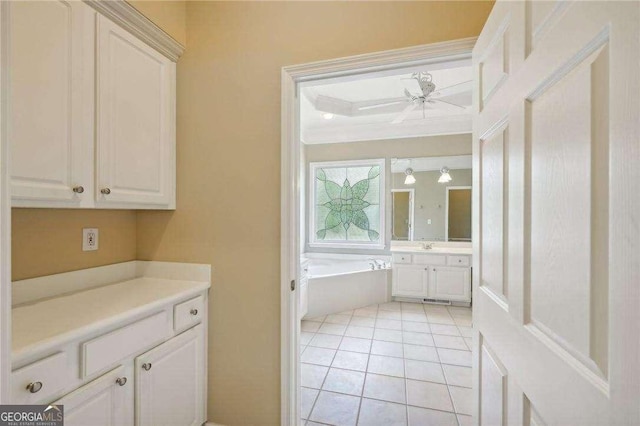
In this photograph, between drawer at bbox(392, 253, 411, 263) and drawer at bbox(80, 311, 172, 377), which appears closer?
drawer at bbox(80, 311, 172, 377)

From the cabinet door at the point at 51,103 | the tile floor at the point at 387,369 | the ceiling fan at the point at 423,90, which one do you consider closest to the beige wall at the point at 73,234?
the cabinet door at the point at 51,103

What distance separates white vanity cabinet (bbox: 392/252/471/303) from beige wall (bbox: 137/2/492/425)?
299 cm

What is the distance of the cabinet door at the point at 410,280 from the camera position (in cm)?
414

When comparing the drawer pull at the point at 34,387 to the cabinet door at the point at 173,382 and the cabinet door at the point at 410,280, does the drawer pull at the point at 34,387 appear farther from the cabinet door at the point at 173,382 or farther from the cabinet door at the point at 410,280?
the cabinet door at the point at 410,280

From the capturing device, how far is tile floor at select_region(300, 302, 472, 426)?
189 cm

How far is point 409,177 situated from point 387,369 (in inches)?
117

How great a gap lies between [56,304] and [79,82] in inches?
39.1

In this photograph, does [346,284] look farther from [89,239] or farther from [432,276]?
[89,239]

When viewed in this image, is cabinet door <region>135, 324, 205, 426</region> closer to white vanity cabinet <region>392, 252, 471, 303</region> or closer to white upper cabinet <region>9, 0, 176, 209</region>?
white upper cabinet <region>9, 0, 176, 209</region>

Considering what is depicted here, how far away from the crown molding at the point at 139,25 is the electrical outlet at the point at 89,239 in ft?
3.57

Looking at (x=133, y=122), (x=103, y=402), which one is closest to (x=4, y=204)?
(x=103, y=402)

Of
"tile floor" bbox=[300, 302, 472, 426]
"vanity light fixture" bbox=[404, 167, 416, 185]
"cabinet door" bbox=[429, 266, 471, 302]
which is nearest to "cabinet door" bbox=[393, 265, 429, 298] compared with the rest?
"cabinet door" bbox=[429, 266, 471, 302]

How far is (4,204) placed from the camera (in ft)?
1.96

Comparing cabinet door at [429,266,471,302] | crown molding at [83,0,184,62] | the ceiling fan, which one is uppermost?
the ceiling fan
